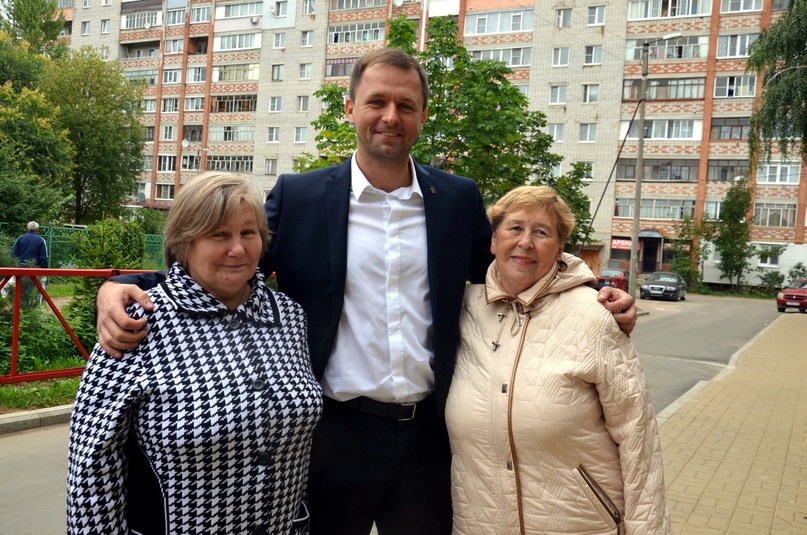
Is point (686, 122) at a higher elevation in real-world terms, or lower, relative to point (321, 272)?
higher

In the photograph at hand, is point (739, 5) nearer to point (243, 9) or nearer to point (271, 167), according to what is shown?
point (271, 167)

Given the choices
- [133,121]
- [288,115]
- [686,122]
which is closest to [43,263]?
[133,121]

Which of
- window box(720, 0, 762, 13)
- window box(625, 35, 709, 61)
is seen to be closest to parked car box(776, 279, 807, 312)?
window box(625, 35, 709, 61)

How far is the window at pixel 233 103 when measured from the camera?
54344 millimetres

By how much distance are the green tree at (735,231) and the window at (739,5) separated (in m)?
11.1

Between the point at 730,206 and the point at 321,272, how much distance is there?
46.9m

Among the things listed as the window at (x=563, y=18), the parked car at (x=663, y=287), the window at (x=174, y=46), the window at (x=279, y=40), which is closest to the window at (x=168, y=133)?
the window at (x=174, y=46)

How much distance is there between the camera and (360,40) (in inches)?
1993

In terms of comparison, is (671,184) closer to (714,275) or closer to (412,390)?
(714,275)

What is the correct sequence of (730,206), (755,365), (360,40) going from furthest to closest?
(360,40), (730,206), (755,365)

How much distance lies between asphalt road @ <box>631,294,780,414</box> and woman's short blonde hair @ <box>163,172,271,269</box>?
797cm

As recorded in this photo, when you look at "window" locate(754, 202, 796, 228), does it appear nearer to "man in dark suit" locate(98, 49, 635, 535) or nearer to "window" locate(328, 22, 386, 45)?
"window" locate(328, 22, 386, 45)

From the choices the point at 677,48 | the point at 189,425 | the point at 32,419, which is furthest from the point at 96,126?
the point at 189,425

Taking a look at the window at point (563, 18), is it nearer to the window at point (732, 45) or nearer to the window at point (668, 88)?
the window at point (668, 88)
